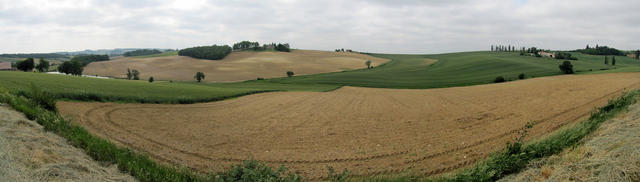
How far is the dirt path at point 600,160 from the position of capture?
14.4 feet

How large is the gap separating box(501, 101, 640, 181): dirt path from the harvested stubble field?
359 cm

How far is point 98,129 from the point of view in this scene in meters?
13.2

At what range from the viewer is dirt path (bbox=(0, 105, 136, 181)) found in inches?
176

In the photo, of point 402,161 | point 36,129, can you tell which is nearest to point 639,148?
point 402,161

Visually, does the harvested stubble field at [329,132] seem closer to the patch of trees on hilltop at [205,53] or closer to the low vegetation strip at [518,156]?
the low vegetation strip at [518,156]

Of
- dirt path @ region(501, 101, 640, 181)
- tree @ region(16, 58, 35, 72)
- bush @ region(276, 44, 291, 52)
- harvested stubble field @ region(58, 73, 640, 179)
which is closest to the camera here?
dirt path @ region(501, 101, 640, 181)

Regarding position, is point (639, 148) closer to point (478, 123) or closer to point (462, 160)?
point (462, 160)

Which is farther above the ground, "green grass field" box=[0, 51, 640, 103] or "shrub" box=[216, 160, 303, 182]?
"green grass field" box=[0, 51, 640, 103]

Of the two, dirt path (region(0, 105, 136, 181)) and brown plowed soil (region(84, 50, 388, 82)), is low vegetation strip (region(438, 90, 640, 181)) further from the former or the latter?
brown plowed soil (region(84, 50, 388, 82))

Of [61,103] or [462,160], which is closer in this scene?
[462,160]

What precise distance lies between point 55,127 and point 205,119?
1079 centimetres

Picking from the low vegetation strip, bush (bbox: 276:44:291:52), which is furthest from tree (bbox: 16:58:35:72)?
bush (bbox: 276:44:291:52)

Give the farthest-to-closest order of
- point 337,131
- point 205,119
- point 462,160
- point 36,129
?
point 205,119, point 337,131, point 462,160, point 36,129

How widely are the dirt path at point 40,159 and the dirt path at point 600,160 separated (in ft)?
24.9
